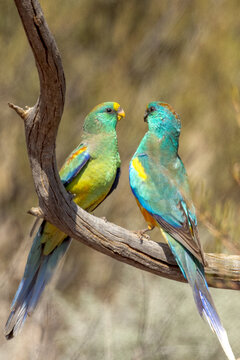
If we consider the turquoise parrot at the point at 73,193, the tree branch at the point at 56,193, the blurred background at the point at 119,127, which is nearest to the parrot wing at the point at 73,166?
the turquoise parrot at the point at 73,193

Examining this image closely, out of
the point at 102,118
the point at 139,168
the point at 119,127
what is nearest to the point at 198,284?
the point at 139,168

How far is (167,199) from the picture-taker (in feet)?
8.55

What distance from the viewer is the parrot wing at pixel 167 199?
2.49m

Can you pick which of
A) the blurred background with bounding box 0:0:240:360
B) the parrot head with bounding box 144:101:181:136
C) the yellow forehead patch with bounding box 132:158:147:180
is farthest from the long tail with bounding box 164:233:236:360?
the blurred background with bounding box 0:0:240:360

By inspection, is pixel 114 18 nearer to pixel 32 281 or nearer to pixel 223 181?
pixel 223 181

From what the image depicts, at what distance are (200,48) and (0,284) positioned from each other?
2.66 m

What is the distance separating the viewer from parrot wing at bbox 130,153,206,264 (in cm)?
249

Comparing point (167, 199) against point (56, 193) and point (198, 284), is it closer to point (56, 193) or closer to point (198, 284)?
point (198, 284)

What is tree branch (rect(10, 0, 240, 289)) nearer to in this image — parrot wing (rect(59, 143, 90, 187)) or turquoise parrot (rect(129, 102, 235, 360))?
turquoise parrot (rect(129, 102, 235, 360))

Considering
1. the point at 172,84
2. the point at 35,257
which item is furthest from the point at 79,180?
the point at 172,84

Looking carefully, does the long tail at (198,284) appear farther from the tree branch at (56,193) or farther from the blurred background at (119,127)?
the blurred background at (119,127)

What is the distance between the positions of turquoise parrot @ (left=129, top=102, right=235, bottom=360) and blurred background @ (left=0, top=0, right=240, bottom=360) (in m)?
1.39

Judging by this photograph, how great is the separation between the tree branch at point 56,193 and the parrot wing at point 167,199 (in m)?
0.15

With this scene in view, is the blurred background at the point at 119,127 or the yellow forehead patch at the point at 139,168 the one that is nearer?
the yellow forehead patch at the point at 139,168
